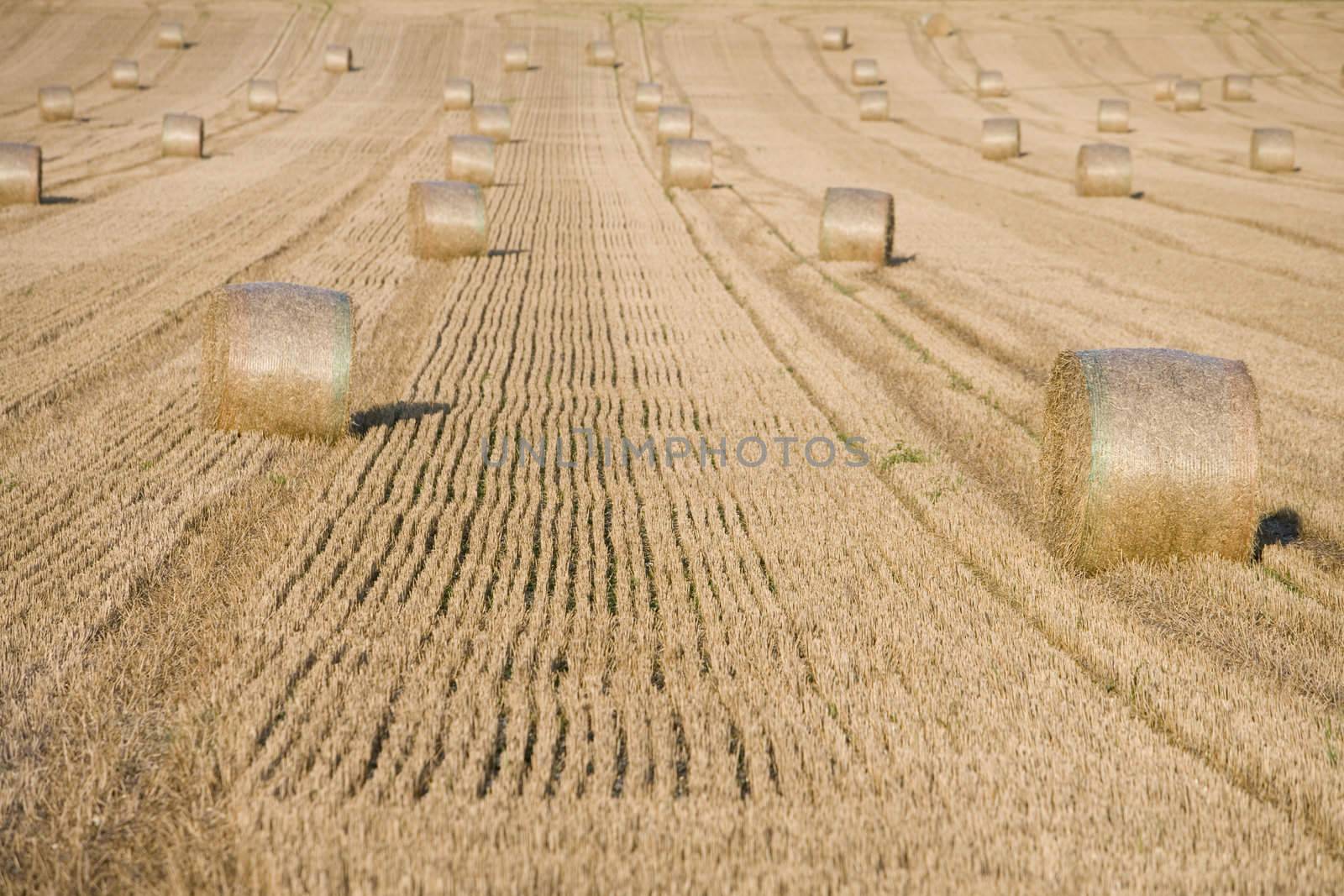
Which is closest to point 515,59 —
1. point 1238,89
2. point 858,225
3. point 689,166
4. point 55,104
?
point 55,104

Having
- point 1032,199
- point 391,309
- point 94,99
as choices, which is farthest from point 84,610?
point 94,99

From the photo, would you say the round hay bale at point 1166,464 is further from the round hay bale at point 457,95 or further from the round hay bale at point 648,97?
the round hay bale at point 457,95

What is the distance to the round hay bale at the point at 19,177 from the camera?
19.3m

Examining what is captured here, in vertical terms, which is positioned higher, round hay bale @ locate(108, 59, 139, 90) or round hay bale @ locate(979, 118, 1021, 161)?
round hay bale @ locate(108, 59, 139, 90)

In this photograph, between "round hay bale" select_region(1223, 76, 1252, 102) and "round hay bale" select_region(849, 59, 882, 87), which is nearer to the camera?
"round hay bale" select_region(1223, 76, 1252, 102)

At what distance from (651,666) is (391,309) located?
8.75 metres

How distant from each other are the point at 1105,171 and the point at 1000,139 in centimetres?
712

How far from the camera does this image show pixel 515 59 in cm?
Answer: 4447

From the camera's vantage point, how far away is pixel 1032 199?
2411 centimetres

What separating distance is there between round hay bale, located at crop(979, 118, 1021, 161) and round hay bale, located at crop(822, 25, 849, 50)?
817 inches

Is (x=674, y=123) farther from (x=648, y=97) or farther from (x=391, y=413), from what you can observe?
(x=391, y=413)

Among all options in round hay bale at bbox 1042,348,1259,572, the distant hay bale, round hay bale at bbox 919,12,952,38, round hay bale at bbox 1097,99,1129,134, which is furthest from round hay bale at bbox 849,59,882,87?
round hay bale at bbox 1042,348,1259,572

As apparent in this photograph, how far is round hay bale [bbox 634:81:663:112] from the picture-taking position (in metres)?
38.0

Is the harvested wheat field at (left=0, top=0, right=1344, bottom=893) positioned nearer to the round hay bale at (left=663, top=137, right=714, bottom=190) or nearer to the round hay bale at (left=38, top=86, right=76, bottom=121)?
the round hay bale at (left=663, top=137, right=714, bottom=190)
